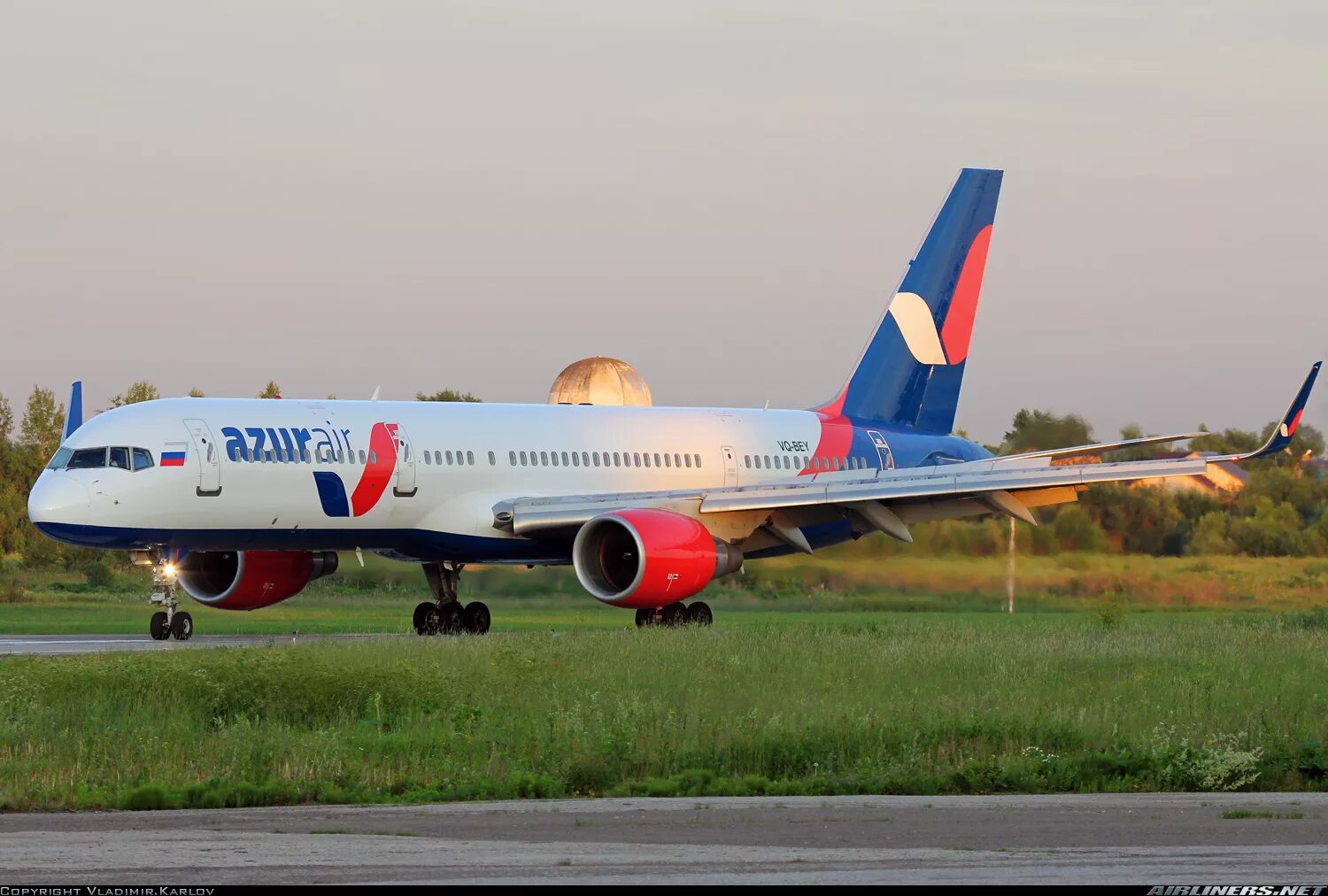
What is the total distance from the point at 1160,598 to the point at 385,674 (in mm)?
21901

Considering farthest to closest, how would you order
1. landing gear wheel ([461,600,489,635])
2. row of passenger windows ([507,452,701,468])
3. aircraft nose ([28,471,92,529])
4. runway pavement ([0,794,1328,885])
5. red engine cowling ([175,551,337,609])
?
1. row of passenger windows ([507,452,701,468])
2. landing gear wheel ([461,600,489,635])
3. red engine cowling ([175,551,337,609])
4. aircraft nose ([28,471,92,529])
5. runway pavement ([0,794,1328,885])

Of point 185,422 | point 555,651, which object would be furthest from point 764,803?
point 185,422

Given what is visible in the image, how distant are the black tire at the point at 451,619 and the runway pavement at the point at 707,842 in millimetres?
19994

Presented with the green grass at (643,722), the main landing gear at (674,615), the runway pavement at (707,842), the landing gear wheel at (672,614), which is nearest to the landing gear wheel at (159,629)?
the green grass at (643,722)

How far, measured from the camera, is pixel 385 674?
19.1 meters

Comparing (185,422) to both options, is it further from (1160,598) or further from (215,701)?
(1160,598)

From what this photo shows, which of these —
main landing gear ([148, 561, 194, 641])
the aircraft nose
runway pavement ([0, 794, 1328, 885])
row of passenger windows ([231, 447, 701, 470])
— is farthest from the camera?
row of passenger windows ([231, 447, 701, 470])

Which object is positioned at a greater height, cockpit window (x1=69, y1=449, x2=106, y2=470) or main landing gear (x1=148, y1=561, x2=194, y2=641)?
cockpit window (x1=69, y1=449, x2=106, y2=470)

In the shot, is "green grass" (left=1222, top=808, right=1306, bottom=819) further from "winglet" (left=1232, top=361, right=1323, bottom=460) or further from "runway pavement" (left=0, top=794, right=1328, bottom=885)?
"winglet" (left=1232, top=361, right=1323, bottom=460)

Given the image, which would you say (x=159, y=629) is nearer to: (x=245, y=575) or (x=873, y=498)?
(x=245, y=575)

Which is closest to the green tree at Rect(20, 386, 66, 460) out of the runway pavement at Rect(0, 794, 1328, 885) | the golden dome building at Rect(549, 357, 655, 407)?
the golden dome building at Rect(549, 357, 655, 407)

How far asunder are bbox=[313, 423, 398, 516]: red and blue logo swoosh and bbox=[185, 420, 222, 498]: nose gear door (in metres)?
1.55

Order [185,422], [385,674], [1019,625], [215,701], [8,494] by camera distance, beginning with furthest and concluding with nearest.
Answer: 1. [8,494]
2. [1019,625]
3. [185,422]
4. [385,674]
5. [215,701]

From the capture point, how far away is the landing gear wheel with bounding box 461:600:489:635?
110 ft
